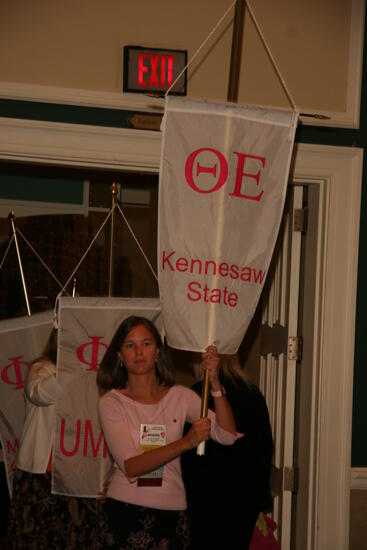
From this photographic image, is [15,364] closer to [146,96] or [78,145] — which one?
[78,145]

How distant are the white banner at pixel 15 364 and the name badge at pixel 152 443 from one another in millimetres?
1094

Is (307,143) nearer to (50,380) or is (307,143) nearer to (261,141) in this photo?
(261,141)

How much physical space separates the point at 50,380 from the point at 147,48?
4.53ft

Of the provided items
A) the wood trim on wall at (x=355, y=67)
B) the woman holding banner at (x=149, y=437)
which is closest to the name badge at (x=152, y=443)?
the woman holding banner at (x=149, y=437)

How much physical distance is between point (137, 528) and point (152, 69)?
1789 mm

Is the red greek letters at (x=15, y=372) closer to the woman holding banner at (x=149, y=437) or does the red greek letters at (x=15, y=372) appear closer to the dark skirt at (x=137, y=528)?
the woman holding banner at (x=149, y=437)

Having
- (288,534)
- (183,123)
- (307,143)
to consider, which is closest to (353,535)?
(288,534)

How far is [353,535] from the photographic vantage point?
3.68 meters

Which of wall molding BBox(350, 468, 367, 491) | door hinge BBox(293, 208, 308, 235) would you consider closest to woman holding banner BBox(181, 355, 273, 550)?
wall molding BBox(350, 468, 367, 491)

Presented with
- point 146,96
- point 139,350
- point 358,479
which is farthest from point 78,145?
point 358,479

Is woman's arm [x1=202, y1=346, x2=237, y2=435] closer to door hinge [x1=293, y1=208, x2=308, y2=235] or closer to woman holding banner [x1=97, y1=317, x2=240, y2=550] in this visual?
woman holding banner [x1=97, y1=317, x2=240, y2=550]

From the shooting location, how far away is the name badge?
9.05 ft

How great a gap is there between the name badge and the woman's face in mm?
212

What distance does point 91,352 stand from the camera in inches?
138
